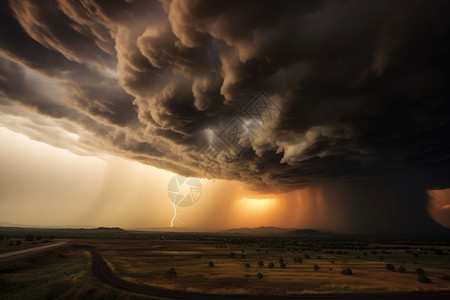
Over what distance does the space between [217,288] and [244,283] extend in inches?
207

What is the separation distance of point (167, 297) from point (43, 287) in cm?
2117

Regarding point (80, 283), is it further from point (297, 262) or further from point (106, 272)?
point (297, 262)

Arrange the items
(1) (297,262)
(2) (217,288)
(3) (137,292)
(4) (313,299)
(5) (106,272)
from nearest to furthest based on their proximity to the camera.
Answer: (4) (313,299) < (3) (137,292) < (2) (217,288) < (5) (106,272) < (1) (297,262)

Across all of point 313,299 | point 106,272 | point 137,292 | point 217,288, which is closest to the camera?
point 313,299

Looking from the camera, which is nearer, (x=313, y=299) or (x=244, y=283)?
(x=313, y=299)

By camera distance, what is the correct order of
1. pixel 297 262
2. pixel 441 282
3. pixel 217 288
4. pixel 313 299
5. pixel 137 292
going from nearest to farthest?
1. pixel 313 299
2. pixel 137 292
3. pixel 217 288
4. pixel 441 282
5. pixel 297 262

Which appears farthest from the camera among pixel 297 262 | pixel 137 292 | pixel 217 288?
pixel 297 262

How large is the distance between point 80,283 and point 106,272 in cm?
971

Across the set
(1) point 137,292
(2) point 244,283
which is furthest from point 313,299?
(1) point 137,292

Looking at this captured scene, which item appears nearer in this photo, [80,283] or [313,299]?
[313,299]

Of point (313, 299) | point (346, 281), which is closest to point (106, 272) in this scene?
point (313, 299)

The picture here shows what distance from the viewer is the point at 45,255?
2298 inches

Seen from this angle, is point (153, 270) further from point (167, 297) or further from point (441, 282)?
point (441, 282)

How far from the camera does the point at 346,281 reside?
3588 centimetres
